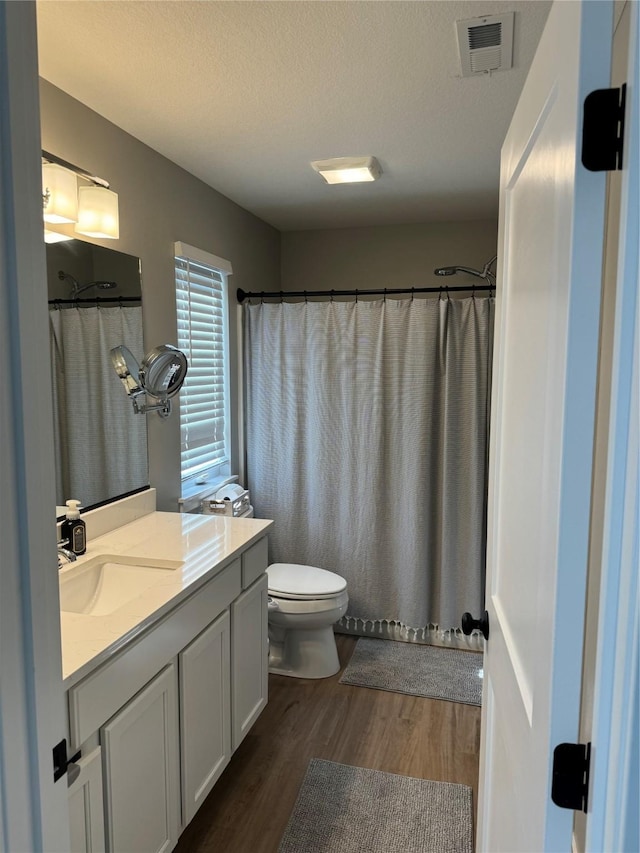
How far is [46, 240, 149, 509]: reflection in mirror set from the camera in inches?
76.4

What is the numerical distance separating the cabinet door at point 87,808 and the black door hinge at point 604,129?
1.45 metres

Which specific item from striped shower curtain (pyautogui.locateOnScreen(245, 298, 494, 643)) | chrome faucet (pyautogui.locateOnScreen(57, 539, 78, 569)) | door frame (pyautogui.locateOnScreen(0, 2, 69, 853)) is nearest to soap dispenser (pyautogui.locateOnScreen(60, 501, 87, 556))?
chrome faucet (pyautogui.locateOnScreen(57, 539, 78, 569))

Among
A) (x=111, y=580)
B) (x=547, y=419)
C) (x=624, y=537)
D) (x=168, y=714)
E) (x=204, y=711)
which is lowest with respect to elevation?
(x=204, y=711)

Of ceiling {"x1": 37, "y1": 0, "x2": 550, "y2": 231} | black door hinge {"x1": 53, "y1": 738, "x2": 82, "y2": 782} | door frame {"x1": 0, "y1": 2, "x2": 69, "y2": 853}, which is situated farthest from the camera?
ceiling {"x1": 37, "y1": 0, "x2": 550, "y2": 231}

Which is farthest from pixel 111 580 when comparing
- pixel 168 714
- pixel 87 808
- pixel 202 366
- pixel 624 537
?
pixel 624 537

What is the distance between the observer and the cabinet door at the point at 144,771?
1.38 meters

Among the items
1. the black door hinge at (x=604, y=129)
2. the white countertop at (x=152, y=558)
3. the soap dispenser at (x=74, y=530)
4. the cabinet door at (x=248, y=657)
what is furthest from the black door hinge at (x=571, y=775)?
the soap dispenser at (x=74, y=530)

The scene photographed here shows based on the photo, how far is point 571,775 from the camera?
0.73m

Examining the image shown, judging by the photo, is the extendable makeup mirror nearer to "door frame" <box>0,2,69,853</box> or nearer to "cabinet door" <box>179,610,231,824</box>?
"cabinet door" <box>179,610,231,824</box>

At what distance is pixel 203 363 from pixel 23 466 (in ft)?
7.25

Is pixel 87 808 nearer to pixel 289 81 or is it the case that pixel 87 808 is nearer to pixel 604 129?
pixel 604 129

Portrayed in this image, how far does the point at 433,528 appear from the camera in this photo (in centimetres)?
314

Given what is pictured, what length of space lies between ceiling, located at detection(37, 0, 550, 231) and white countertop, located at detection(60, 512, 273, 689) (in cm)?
149

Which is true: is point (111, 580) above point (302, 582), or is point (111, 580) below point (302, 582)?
above
